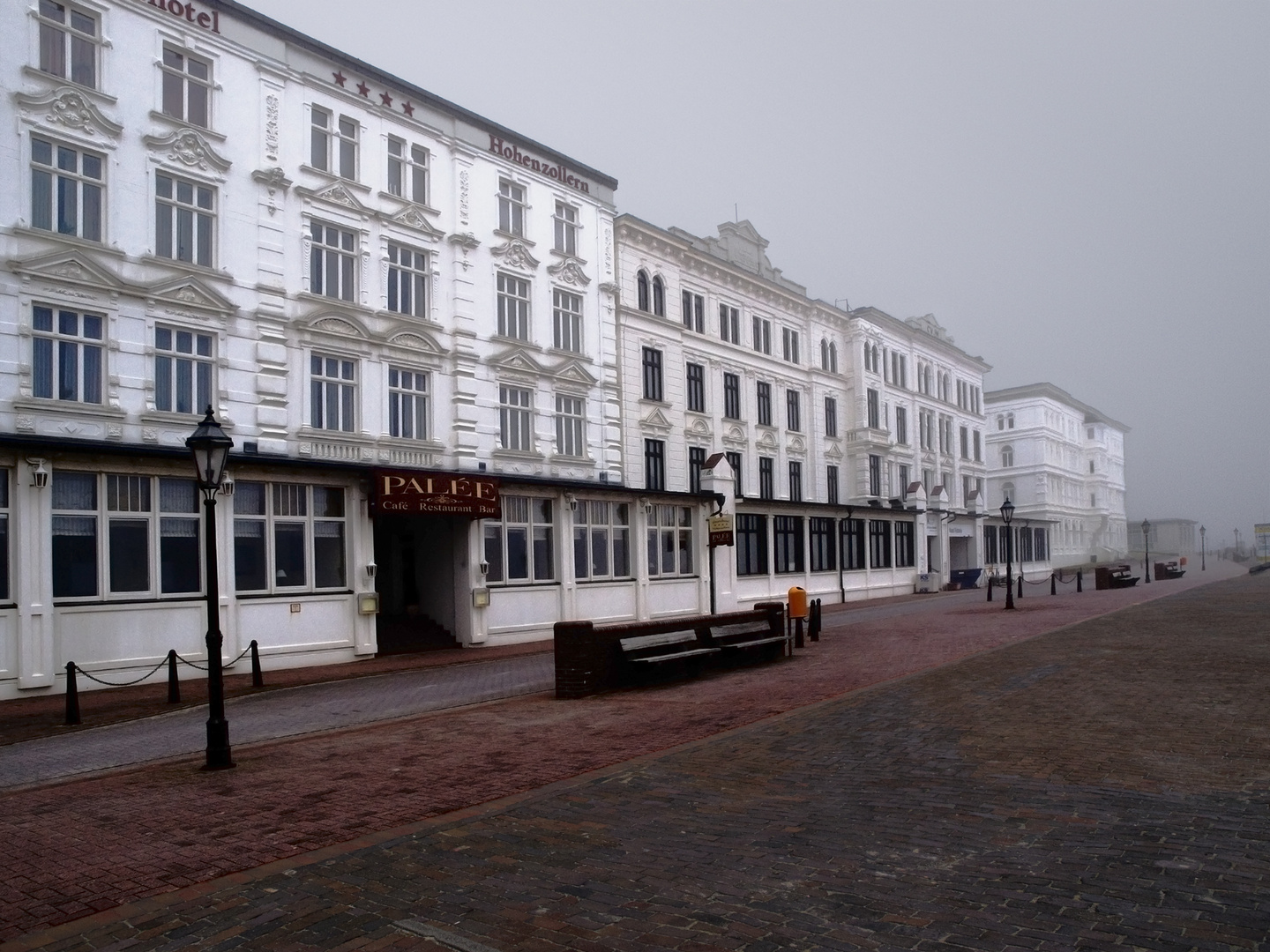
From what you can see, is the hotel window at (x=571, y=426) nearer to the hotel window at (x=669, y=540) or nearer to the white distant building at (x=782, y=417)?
the white distant building at (x=782, y=417)

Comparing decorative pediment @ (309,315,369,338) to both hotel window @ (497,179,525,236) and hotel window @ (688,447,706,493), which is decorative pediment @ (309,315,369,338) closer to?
hotel window @ (497,179,525,236)

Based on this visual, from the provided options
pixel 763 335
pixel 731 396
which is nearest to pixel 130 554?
pixel 731 396

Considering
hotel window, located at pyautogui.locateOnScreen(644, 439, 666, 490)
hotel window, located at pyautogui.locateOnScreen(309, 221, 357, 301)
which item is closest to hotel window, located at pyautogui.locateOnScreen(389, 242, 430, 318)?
hotel window, located at pyautogui.locateOnScreen(309, 221, 357, 301)

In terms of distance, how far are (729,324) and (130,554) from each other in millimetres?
25658

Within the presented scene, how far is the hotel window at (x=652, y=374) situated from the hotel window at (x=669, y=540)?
4.46 m

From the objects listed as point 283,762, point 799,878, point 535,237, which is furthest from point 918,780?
point 535,237

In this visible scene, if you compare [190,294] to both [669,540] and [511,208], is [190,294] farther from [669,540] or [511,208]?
[669,540]

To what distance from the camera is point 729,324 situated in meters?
39.2

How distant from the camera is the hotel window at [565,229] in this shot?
29703 millimetres

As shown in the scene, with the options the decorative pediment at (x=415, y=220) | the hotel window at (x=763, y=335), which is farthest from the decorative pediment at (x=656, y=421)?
the decorative pediment at (x=415, y=220)

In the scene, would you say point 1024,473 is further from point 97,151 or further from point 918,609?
point 97,151

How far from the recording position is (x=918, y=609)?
112 feet

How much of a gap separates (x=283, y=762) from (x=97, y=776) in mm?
1808

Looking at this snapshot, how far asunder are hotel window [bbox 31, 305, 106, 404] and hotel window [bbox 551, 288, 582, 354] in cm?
1314
